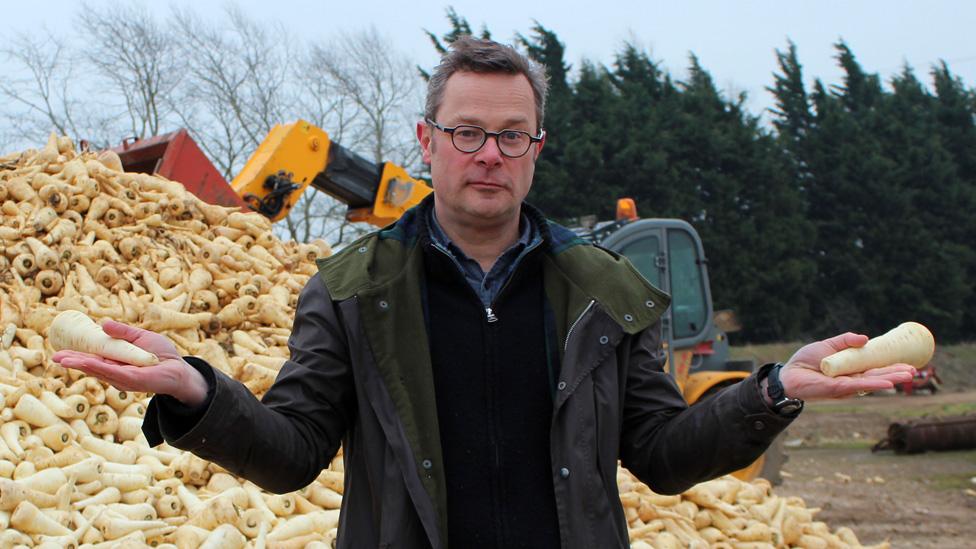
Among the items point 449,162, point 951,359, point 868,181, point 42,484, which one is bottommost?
point 42,484

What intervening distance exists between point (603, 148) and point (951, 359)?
10345mm

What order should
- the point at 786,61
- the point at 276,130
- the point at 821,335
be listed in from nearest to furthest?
the point at 276,130
the point at 821,335
the point at 786,61

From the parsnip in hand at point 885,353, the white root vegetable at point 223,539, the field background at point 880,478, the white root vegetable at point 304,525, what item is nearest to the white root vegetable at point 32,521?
the white root vegetable at point 223,539

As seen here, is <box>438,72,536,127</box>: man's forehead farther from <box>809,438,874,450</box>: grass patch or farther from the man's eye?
<box>809,438,874,450</box>: grass patch

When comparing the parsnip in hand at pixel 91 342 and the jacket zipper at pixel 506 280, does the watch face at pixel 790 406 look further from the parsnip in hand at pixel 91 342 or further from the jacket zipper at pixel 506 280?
the parsnip in hand at pixel 91 342

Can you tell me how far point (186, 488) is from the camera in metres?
4.36

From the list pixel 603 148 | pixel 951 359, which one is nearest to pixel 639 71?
pixel 603 148

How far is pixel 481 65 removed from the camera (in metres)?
1.95

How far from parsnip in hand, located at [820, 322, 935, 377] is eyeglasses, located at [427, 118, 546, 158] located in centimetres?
69

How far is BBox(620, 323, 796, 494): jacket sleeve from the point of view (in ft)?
6.17

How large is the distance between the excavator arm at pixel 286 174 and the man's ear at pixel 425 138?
18.0 ft

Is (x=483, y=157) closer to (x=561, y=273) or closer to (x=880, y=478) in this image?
(x=561, y=273)

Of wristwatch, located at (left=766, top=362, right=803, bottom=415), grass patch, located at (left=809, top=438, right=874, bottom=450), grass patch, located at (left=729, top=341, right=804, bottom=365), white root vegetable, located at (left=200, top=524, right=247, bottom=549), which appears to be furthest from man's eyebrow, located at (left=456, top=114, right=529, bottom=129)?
grass patch, located at (left=729, top=341, right=804, bottom=365)

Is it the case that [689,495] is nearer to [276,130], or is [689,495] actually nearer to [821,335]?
[276,130]
